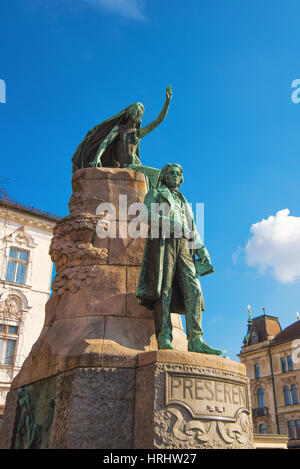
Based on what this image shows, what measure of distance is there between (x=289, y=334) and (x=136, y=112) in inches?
1966

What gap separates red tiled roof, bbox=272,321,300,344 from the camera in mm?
51162

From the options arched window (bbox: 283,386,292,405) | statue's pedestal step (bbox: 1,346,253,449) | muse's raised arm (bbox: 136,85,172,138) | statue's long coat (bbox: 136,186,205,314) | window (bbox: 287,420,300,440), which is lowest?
statue's pedestal step (bbox: 1,346,253,449)

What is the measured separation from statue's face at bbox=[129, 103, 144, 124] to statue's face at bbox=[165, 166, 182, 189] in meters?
2.28

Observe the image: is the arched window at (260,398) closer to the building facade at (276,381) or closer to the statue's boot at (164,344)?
the building facade at (276,381)

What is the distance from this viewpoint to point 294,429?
46.1m

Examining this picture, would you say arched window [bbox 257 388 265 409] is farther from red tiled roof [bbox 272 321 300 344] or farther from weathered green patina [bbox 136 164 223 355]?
weathered green patina [bbox 136 164 223 355]

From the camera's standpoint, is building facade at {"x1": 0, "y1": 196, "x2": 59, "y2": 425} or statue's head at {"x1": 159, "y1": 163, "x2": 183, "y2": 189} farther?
building facade at {"x1": 0, "y1": 196, "x2": 59, "y2": 425}

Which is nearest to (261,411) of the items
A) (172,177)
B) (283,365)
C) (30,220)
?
(283,365)

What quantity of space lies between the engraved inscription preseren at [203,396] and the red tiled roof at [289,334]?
48681 millimetres

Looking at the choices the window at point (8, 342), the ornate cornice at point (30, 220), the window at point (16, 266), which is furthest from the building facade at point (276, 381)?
the ornate cornice at point (30, 220)

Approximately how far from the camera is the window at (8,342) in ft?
75.3

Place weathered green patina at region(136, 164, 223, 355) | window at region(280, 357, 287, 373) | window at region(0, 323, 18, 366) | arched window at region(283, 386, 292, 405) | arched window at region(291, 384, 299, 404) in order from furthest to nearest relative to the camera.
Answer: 1. window at region(280, 357, 287, 373)
2. arched window at region(283, 386, 292, 405)
3. arched window at region(291, 384, 299, 404)
4. window at region(0, 323, 18, 366)
5. weathered green patina at region(136, 164, 223, 355)

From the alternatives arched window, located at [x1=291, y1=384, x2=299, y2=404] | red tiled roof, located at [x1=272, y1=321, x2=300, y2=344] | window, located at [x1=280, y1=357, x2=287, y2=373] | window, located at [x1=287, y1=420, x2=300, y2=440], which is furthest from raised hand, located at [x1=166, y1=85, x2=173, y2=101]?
window, located at [x1=280, y1=357, x2=287, y2=373]
